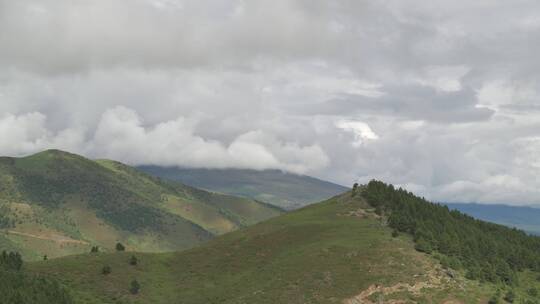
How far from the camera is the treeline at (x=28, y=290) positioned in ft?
234

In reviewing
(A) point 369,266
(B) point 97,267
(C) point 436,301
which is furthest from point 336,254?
(B) point 97,267

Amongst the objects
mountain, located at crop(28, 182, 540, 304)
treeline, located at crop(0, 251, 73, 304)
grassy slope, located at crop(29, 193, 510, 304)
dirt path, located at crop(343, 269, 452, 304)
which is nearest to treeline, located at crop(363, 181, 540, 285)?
mountain, located at crop(28, 182, 540, 304)

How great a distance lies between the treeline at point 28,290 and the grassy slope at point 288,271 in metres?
6.27

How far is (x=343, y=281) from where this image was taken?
294 ft

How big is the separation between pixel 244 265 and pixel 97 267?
31.4 metres

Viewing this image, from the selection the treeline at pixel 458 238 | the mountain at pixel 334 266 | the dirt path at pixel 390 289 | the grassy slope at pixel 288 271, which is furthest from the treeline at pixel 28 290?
the treeline at pixel 458 238

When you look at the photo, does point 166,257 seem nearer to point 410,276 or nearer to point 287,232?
point 287,232

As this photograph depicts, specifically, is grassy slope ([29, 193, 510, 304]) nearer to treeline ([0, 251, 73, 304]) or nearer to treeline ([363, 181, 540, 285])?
treeline ([363, 181, 540, 285])

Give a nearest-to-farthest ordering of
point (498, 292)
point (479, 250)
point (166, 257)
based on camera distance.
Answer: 1. point (498, 292)
2. point (479, 250)
3. point (166, 257)

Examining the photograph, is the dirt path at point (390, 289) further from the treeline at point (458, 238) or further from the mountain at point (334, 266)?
the treeline at point (458, 238)

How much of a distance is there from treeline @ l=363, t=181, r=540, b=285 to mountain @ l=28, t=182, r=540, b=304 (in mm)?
293

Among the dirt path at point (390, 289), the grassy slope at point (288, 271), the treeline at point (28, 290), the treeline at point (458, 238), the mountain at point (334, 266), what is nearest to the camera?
the treeline at point (28, 290)

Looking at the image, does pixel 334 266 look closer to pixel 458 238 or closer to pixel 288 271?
pixel 288 271

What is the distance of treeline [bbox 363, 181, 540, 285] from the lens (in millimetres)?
100688
